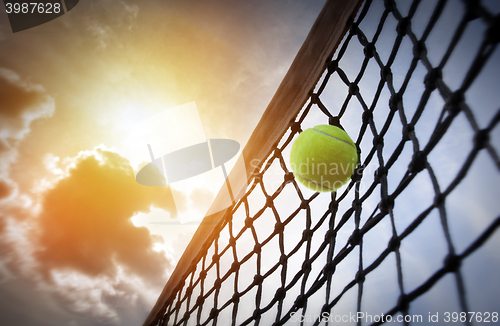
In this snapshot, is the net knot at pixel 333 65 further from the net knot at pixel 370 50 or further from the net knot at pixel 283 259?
the net knot at pixel 283 259

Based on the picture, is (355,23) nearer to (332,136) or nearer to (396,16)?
(396,16)

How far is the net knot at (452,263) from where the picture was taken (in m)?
0.76

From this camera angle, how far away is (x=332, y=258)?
4.30 ft

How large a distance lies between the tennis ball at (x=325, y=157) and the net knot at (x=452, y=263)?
619 millimetres

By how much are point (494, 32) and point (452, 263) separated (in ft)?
2.30

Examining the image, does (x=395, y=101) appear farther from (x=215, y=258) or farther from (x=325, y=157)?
(x=215, y=258)

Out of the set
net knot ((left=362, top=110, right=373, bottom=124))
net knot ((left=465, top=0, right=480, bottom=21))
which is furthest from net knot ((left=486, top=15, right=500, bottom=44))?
net knot ((left=362, top=110, right=373, bottom=124))

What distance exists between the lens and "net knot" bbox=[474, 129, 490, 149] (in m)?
0.72

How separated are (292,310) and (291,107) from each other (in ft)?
4.22

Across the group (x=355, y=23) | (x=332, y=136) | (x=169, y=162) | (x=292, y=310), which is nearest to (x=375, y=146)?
(x=332, y=136)

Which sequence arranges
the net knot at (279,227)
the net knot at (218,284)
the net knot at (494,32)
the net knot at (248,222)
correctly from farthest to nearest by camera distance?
1. the net knot at (218,284)
2. the net knot at (248,222)
3. the net knot at (279,227)
4. the net knot at (494,32)

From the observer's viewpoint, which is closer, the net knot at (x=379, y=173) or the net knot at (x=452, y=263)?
the net knot at (x=452, y=263)

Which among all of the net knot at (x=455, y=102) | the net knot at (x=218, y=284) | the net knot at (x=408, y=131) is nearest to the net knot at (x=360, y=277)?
the net knot at (x=408, y=131)

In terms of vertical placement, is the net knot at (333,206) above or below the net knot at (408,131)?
below
